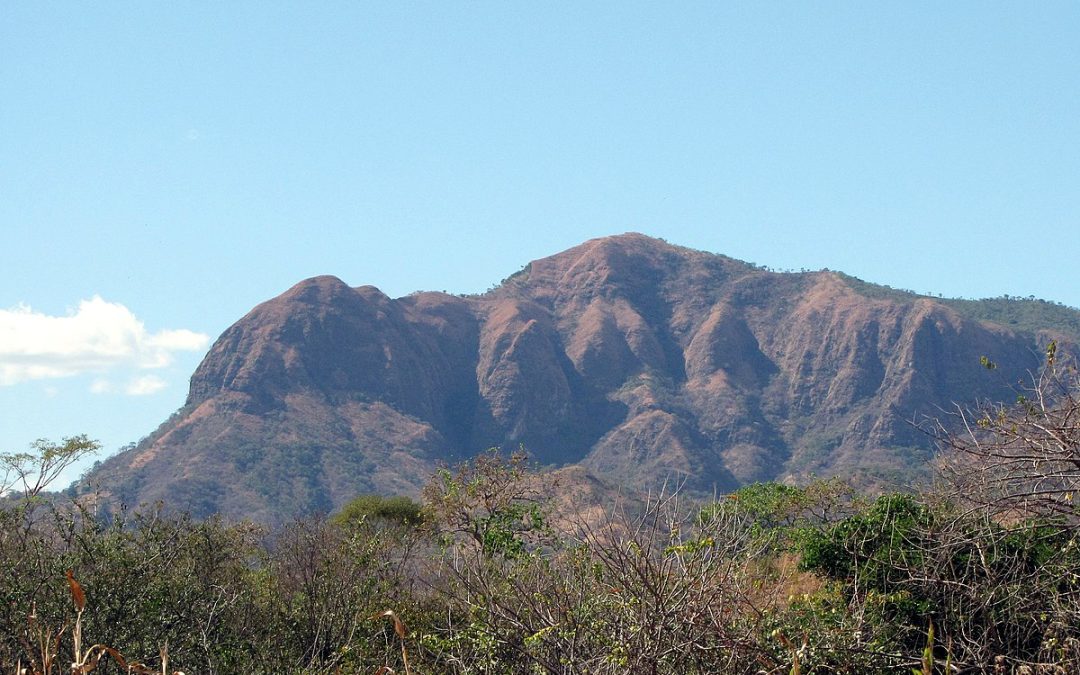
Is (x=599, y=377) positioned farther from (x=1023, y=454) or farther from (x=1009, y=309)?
(x=1023, y=454)

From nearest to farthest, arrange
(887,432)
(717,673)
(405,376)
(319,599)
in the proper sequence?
(717,673) → (319,599) → (887,432) → (405,376)

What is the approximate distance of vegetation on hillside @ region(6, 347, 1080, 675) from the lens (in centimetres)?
877

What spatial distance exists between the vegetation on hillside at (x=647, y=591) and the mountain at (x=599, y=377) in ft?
315

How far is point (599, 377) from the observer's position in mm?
161125

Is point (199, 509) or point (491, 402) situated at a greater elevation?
point (491, 402)

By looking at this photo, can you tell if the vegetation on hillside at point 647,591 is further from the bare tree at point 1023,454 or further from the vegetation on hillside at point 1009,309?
the vegetation on hillside at point 1009,309

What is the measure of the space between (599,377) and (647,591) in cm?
15261

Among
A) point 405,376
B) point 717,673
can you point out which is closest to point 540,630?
point 717,673

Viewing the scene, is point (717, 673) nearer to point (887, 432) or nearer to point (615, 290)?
point (887, 432)

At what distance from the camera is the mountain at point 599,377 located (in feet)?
408

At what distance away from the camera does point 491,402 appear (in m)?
159

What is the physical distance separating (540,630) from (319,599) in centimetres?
799

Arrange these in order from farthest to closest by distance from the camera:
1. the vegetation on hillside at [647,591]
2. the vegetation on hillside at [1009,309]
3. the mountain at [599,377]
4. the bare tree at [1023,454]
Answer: the vegetation on hillside at [1009,309] < the mountain at [599,377] < the bare tree at [1023,454] < the vegetation on hillside at [647,591]

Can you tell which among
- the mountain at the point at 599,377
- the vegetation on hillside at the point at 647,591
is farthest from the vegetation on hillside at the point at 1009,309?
the vegetation on hillside at the point at 647,591
